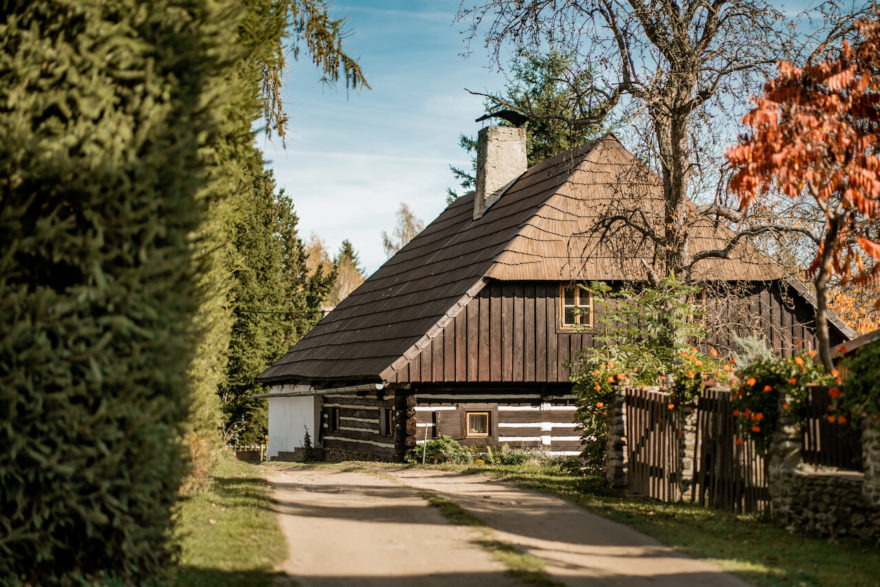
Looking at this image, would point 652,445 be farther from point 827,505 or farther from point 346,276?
point 346,276

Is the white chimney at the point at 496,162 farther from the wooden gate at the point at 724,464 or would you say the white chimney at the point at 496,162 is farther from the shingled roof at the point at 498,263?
the wooden gate at the point at 724,464

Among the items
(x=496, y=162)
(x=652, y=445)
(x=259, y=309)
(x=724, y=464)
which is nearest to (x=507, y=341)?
(x=496, y=162)

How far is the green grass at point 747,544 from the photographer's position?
7.18m

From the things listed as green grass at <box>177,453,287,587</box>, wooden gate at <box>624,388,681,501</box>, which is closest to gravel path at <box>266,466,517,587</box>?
green grass at <box>177,453,287,587</box>

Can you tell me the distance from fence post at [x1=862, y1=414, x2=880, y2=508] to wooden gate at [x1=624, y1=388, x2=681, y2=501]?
119 inches

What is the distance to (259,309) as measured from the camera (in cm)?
3372

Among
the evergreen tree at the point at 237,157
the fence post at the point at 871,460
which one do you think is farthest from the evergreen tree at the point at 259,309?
the fence post at the point at 871,460

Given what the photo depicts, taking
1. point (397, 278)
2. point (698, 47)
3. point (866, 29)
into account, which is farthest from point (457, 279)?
point (866, 29)

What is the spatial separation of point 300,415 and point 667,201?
1606 centimetres

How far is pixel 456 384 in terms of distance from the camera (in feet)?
65.7

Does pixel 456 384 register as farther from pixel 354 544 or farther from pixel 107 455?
pixel 107 455

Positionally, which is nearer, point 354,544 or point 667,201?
point 354,544

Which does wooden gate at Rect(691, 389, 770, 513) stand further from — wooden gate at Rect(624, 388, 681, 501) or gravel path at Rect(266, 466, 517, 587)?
gravel path at Rect(266, 466, 517, 587)

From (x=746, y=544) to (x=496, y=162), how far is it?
17710 mm
